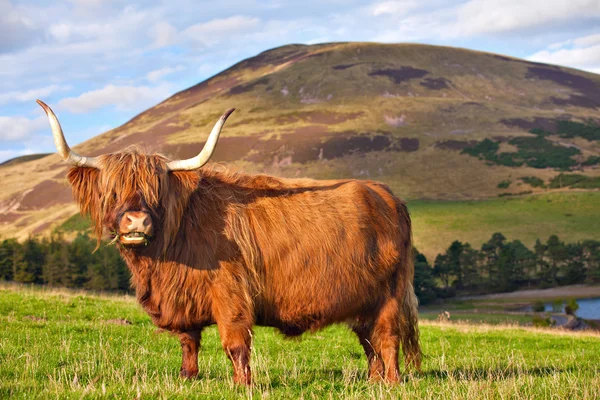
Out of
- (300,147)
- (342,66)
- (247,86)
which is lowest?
(300,147)

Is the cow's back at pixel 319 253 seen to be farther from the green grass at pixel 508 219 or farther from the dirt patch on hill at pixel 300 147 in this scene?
the dirt patch on hill at pixel 300 147

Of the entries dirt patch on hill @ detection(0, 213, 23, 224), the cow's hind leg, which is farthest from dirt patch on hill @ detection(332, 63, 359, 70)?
the cow's hind leg

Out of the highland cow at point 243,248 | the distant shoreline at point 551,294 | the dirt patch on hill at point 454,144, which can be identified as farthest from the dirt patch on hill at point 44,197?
the highland cow at point 243,248

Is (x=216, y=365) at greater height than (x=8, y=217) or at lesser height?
greater

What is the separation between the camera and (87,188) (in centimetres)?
722

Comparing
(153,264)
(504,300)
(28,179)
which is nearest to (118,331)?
(153,264)

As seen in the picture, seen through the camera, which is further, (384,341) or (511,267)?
(511,267)

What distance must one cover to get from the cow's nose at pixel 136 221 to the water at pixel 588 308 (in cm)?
4536

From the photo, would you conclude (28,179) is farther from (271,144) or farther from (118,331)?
(118,331)

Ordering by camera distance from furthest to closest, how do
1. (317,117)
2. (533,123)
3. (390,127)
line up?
(317,117)
(533,123)
(390,127)

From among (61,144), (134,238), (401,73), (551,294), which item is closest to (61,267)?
(551,294)

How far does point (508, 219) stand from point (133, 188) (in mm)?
75876

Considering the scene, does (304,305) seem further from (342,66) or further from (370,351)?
(342,66)

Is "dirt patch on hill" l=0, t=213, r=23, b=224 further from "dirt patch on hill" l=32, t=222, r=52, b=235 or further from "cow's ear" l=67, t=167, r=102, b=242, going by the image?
"cow's ear" l=67, t=167, r=102, b=242
